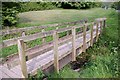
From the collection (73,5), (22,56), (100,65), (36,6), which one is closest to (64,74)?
(100,65)

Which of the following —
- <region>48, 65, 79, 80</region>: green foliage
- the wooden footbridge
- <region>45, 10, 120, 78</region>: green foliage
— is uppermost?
the wooden footbridge

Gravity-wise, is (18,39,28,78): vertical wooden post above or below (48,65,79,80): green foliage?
above

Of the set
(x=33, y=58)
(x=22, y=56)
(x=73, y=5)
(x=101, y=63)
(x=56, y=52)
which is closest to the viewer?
(x=22, y=56)

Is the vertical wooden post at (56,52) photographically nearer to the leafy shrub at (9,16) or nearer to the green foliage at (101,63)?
the green foliage at (101,63)

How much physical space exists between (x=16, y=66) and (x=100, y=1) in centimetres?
1895

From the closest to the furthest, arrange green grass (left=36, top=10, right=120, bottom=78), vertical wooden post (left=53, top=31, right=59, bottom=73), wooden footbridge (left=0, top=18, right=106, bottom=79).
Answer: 1. wooden footbridge (left=0, top=18, right=106, bottom=79)
2. vertical wooden post (left=53, top=31, right=59, bottom=73)
3. green grass (left=36, top=10, right=120, bottom=78)

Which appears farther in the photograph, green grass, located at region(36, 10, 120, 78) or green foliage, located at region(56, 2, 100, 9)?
green foliage, located at region(56, 2, 100, 9)

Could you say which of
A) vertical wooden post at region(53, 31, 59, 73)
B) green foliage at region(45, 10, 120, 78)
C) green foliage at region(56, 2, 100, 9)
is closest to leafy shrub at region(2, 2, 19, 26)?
green foliage at region(45, 10, 120, 78)

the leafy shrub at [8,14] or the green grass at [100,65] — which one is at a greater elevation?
the leafy shrub at [8,14]

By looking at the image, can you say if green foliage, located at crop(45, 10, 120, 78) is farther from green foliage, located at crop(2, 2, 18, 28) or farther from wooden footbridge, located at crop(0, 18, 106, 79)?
green foliage, located at crop(2, 2, 18, 28)

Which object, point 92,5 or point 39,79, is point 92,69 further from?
point 92,5

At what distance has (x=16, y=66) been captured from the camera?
13.3ft

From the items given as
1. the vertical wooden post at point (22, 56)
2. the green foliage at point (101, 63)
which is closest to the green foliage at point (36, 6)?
the green foliage at point (101, 63)

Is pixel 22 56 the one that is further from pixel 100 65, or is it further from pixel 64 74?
pixel 100 65
